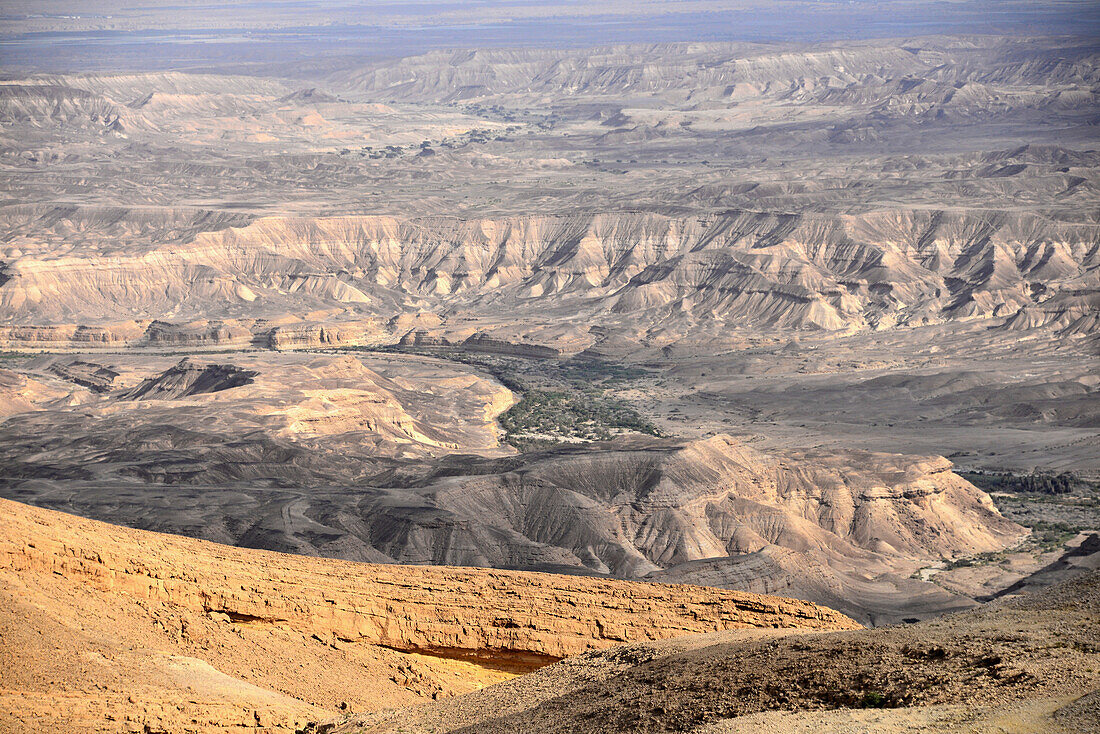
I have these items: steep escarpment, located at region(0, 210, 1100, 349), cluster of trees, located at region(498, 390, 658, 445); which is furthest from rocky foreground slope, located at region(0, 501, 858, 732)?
steep escarpment, located at region(0, 210, 1100, 349)

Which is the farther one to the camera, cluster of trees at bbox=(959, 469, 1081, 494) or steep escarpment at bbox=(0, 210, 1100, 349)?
steep escarpment at bbox=(0, 210, 1100, 349)

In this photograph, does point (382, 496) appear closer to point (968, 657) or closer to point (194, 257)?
point (968, 657)

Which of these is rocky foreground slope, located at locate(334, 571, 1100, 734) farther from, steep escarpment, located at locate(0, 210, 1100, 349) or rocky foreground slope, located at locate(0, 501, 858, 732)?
steep escarpment, located at locate(0, 210, 1100, 349)

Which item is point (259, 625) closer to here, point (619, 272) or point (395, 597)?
point (395, 597)

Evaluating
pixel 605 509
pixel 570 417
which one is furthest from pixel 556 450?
pixel 570 417

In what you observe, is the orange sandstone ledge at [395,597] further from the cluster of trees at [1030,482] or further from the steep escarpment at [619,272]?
the steep escarpment at [619,272]
